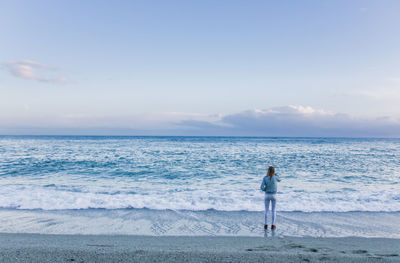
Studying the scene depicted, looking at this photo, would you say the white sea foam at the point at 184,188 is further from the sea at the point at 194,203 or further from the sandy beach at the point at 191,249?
the sandy beach at the point at 191,249

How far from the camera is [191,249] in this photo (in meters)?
5.76

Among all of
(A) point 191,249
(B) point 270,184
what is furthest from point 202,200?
(A) point 191,249

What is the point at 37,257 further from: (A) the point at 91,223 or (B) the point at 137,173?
(B) the point at 137,173

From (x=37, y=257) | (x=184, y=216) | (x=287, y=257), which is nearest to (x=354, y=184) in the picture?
(x=184, y=216)

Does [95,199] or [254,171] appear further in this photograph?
[254,171]

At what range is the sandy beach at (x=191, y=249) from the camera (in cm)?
520

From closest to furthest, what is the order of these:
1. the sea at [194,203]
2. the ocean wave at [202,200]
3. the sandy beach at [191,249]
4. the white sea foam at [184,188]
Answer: the sandy beach at [191,249] → the sea at [194,203] → the ocean wave at [202,200] → the white sea foam at [184,188]

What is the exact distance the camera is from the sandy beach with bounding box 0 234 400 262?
5.20 m

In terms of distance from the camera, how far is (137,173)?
19.1m

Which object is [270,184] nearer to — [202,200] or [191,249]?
[191,249]

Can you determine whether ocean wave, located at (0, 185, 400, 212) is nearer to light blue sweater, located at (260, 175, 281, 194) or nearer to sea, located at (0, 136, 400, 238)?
sea, located at (0, 136, 400, 238)

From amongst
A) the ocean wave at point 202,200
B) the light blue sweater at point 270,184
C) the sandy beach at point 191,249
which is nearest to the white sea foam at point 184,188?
the ocean wave at point 202,200

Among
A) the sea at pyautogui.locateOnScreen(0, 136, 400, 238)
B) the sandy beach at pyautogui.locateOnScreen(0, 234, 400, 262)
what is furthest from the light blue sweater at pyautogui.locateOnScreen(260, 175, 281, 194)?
the sandy beach at pyautogui.locateOnScreen(0, 234, 400, 262)

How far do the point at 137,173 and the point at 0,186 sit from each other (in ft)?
26.4
